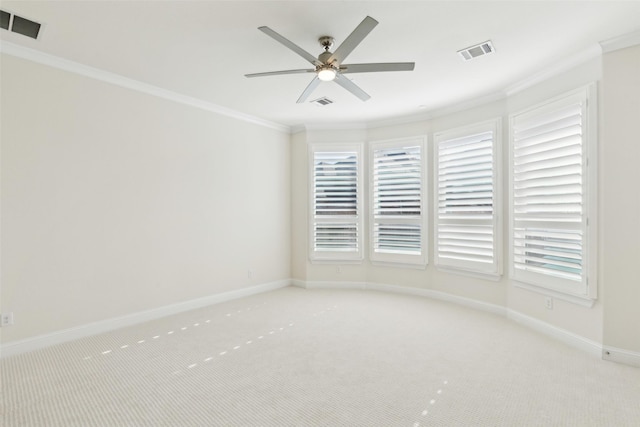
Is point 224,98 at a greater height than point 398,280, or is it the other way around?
point 224,98

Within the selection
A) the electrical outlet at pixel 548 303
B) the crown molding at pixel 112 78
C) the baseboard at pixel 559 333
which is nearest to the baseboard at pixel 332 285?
the baseboard at pixel 559 333

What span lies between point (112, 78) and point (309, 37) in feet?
7.74

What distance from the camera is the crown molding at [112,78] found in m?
3.16

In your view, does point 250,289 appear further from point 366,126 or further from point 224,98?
point 366,126

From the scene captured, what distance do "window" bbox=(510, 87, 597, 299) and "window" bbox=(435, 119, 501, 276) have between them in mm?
307

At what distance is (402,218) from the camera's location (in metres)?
5.39

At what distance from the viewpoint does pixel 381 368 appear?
9.34 feet

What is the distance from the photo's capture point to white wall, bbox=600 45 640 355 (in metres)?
2.90

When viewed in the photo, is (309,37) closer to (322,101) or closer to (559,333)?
(322,101)

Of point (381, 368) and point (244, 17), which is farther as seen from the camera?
point (381, 368)

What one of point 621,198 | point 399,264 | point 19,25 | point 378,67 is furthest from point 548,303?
point 19,25

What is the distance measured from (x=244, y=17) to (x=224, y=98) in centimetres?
201

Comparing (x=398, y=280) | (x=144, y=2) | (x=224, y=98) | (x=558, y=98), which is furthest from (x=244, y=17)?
(x=398, y=280)

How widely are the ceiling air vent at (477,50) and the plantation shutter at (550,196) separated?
101 centimetres
